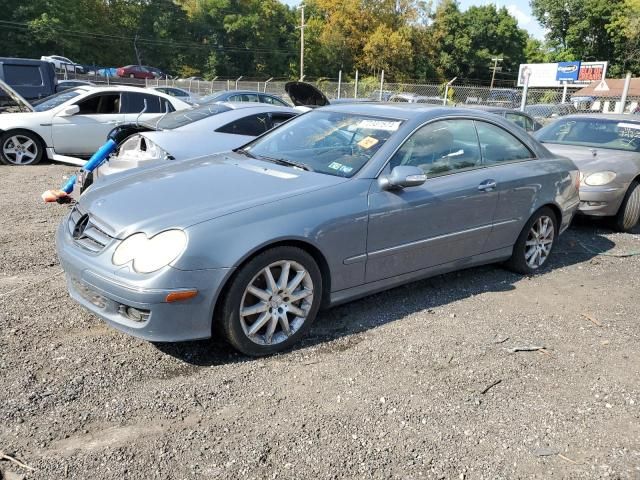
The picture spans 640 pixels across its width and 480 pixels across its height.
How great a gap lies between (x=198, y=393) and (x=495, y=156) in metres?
3.15

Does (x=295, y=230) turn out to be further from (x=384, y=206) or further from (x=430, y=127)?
(x=430, y=127)

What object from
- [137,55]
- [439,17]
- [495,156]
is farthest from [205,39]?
[495,156]

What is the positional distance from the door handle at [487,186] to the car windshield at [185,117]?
428 cm

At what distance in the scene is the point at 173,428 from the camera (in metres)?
2.69

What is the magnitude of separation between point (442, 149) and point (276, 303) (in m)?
1.88

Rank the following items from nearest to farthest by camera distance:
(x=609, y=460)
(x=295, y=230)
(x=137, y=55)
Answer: (x=609, y=460)
(x=295, y=230)
(x=137, y=55)

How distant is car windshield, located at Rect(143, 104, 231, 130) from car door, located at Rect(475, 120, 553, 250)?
412 cm

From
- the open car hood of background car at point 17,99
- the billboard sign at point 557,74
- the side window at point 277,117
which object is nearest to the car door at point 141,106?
the open car hood of background car at point 17,99

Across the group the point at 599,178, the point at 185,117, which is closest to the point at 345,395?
the point at 599,178

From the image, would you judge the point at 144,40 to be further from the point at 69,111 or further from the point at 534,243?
the point at 534,243

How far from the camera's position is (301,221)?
3352 millimetres

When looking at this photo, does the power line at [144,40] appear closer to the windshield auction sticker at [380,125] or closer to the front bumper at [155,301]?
the windshield auction sticker at [380,125]

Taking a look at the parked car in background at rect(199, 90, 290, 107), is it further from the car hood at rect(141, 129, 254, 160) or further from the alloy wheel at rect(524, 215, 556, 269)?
the alloy wheel at rect(524, 215, 556, 269)

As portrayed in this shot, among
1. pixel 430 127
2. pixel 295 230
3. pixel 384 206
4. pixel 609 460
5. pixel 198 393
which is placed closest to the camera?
pixel 609 460
